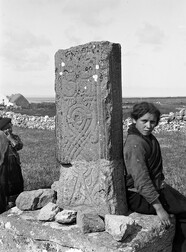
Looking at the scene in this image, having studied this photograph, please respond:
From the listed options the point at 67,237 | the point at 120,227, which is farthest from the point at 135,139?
the point at 67,237

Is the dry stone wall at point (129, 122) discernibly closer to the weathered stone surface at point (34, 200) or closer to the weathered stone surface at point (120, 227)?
the weathered stone surface at point (34, 200)

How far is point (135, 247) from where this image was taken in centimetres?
318

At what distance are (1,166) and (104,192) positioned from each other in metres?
2.03

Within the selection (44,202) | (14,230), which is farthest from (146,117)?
(14,230)

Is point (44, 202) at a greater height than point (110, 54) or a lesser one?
lesser

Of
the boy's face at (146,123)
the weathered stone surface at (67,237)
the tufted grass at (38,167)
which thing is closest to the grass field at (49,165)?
the tufted grass at (38,167)

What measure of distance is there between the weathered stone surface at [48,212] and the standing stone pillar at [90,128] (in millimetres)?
146

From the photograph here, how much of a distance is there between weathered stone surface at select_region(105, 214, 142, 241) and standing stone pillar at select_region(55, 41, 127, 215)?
1.10 ft

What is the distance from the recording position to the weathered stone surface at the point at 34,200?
4.07 metres

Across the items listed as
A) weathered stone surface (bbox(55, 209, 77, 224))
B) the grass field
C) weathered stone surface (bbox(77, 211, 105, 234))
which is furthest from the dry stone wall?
weathered stone surface (bbox(77, 211, 105, 234))

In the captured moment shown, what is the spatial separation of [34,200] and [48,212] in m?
0.37

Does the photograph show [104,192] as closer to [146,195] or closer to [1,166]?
[146,195]

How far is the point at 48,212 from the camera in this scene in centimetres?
377

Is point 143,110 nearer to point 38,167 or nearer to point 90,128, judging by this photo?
point 90,128
